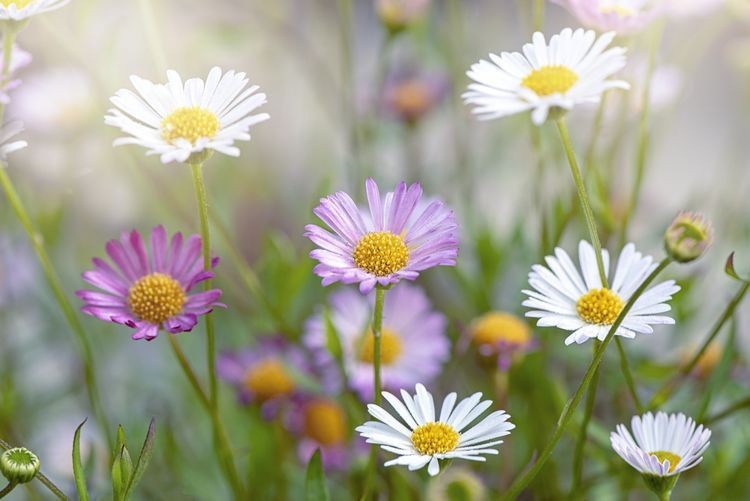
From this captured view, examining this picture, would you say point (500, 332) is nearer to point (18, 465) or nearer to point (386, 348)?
point (386, 348)

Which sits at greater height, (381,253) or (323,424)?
(381,253)

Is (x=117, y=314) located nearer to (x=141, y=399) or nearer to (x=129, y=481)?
(x=129, y=481)

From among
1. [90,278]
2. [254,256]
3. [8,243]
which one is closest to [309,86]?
[254,256]

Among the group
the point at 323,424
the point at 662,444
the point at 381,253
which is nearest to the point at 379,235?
the point at 381,253

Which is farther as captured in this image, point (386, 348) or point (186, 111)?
point (386, 348)

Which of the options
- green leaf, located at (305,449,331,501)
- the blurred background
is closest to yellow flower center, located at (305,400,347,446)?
the blurred background
